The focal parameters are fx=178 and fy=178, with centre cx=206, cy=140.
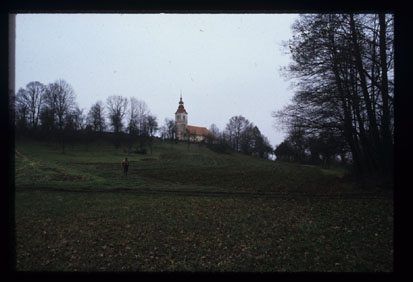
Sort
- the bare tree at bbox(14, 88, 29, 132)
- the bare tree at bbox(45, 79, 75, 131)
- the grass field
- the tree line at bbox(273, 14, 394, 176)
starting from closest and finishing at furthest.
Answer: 1. the bare tree at bbox(14, 88, 29, 132)
2. the grass field
3. the tree line at bbox(273, 14, 394, 176)
4. the bare tree at bbox(45, 79, 75, 131)

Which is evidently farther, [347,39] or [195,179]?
[195,179]

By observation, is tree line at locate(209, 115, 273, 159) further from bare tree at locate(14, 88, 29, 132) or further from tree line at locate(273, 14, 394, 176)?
bare tree at locate(14, 88, 29, 132)

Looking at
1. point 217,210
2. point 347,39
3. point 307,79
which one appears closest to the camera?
point 217,210

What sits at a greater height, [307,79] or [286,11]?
[307,79]

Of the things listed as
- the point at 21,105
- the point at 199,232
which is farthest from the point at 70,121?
the point at 199,232

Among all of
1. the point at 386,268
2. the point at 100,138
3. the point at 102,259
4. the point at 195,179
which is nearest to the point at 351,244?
the point at 386,268

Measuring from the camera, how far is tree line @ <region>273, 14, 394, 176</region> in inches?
370

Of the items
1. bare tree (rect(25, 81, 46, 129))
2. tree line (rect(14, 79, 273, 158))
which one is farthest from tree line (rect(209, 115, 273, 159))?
bare tree (rect(25, 81, 46, 129))

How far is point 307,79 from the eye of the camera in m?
14.2

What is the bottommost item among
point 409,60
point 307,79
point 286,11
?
point 409,60

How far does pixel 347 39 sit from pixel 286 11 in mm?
11878

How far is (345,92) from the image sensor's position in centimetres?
1346

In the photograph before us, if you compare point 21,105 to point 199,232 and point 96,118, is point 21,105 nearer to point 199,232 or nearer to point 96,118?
point 199,232

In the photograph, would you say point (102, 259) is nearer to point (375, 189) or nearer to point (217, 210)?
point (217, 210)
